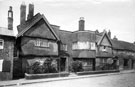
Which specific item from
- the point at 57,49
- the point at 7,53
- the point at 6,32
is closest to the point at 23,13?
the point at 6,32

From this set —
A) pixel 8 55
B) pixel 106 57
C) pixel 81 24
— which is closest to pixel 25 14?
pixel 8 55

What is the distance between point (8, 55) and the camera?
17.4 metres

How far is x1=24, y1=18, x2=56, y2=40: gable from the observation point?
2139 centimetres

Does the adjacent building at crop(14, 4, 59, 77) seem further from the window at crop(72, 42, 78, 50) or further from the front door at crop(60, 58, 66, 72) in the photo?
the window at crop(72, 42, 78, 50)

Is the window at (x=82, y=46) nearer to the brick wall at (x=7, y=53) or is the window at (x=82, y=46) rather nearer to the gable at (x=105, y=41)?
the gable at (x=105, y=41)

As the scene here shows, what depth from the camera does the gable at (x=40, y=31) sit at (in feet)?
70.2

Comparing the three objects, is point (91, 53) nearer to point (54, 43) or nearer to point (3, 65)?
point (54, 43)

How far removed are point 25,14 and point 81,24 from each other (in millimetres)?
11998

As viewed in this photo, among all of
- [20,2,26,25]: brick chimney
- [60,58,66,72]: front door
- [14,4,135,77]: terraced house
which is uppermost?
[20,2,26,25]: brick chimney

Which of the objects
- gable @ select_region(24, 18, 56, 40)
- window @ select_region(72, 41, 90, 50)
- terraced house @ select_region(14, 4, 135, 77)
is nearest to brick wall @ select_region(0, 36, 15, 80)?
terraced house @ select_region(14, 4, 135, 77)

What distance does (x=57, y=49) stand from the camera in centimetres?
2430

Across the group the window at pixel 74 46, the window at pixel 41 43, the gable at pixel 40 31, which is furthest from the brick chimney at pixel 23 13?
the window at pixel 74 46

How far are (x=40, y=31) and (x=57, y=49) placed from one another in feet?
15.1

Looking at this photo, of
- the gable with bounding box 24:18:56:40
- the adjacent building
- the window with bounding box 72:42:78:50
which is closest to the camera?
the adjacent building
